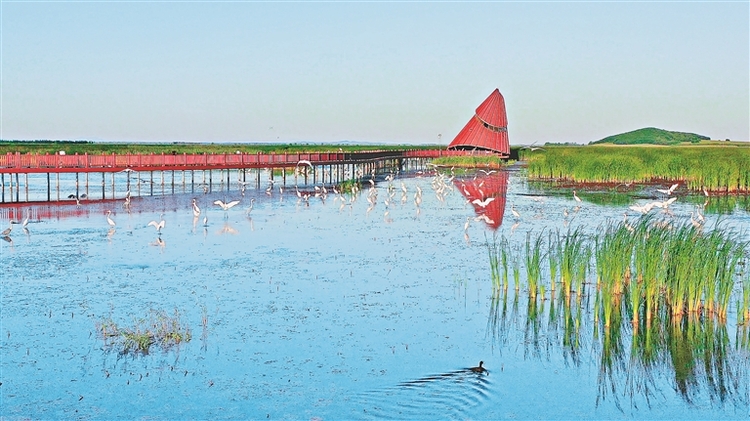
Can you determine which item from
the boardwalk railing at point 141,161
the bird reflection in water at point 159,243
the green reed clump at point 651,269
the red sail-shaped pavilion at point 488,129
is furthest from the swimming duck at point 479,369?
the red sail-shaped pavilion at point 488,129

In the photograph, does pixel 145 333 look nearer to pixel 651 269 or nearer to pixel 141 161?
pixel 651 269

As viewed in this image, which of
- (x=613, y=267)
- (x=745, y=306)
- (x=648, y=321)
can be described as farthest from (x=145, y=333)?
(x=745, y=306)

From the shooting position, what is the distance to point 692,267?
13.2 metres

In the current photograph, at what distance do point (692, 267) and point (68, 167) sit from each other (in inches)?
1355

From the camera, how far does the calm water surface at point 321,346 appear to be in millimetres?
10070

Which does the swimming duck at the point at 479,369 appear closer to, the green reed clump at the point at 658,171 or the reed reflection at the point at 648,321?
the reed reflection at the point at 648,321

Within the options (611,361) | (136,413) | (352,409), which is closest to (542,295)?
(611,361)

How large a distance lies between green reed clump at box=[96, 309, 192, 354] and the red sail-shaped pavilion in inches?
2899

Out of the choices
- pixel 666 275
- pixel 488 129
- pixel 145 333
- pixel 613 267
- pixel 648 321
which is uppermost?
pixel 488 129

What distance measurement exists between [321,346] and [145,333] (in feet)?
8.56

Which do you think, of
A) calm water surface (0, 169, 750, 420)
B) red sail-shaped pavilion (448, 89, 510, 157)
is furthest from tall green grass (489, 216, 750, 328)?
red sail-shaped pavilion (448, 89, 510, 157)

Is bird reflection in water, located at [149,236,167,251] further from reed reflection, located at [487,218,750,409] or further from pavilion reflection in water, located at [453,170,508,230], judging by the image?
reed reflection, located at [487,218,750,409]

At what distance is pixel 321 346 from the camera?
12.5 meters

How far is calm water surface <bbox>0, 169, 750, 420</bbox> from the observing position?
1007 centimetres
